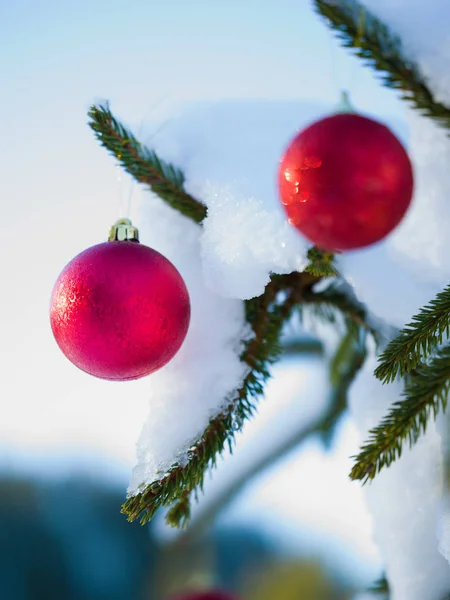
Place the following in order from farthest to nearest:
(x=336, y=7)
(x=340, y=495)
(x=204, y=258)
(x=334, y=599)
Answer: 1. (x=334, y=599)
2. (x=340, y=495)
3. (x=204, y=258)
4. (x=336, y=7)

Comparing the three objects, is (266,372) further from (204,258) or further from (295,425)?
(295,425)

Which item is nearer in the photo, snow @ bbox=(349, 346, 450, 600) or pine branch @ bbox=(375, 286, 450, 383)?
pine branch @ bbox=(375, 286, 450, 383)

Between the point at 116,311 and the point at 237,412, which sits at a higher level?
the point at 116,311

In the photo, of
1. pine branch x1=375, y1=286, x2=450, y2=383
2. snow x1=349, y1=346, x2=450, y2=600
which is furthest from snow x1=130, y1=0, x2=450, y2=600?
pine branch x1=375, y1=286, x2=450, y2=383

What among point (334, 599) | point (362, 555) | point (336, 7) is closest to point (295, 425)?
point (362, 555)

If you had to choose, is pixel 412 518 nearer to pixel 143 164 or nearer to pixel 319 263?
pixel 319 263

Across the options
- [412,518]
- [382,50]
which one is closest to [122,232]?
[382,50]

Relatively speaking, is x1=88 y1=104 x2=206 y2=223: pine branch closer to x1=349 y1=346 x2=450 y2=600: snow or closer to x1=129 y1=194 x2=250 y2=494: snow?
x1=129 y1=194 x2=250 y2=494: snow
